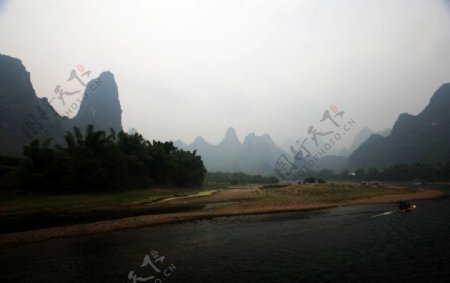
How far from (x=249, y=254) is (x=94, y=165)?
47.6 metres

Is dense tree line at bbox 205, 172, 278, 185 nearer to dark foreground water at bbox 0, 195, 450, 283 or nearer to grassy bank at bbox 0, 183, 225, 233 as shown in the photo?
grassy bank at bbox 0, 183, 225, 233

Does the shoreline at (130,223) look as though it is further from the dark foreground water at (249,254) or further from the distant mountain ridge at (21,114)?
the distant mountain ridge at (21,114)

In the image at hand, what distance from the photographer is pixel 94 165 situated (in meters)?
60.6

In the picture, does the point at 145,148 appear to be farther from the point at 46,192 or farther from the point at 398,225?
the point at 398,225

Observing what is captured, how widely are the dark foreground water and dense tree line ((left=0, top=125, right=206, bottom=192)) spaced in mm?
31788

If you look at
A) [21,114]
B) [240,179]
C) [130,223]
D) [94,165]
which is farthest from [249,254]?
[21,114]

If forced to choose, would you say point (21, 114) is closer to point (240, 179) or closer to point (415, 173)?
point (240, 179)

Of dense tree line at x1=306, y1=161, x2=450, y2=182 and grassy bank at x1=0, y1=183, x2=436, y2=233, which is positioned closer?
grassy bank at x1=0, y1=183, x2=436, y2=233

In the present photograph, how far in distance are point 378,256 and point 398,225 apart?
40.0 feet

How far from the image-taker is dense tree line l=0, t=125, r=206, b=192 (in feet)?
176

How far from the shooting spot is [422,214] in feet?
125

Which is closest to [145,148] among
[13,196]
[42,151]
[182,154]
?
[182,154]

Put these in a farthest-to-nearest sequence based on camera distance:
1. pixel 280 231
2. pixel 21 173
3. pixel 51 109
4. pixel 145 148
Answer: pixel 51 109, pixel 145 148, pixel 21 173, pixel 280 231

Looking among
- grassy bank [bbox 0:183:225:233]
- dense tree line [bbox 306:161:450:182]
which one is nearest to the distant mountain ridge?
grassy bank [bbox 0:183:225:233]
